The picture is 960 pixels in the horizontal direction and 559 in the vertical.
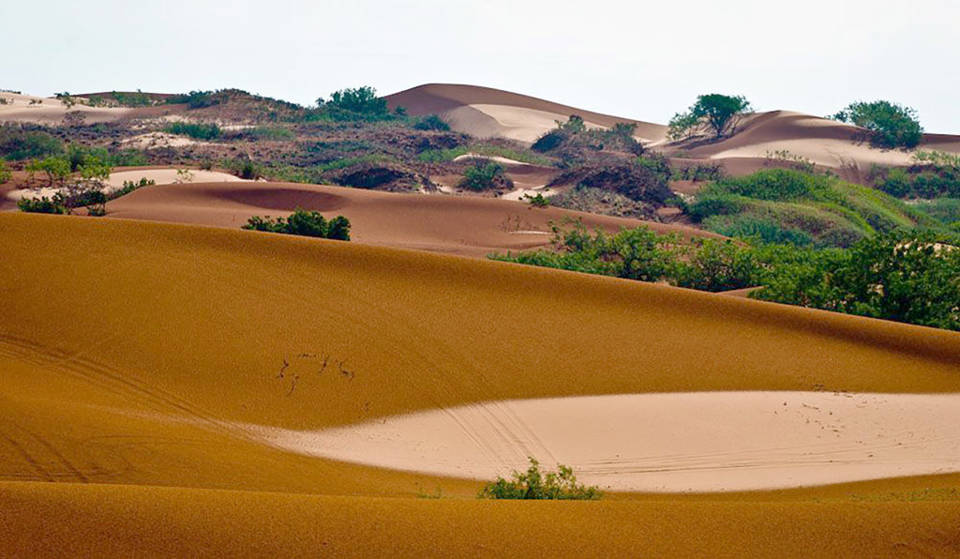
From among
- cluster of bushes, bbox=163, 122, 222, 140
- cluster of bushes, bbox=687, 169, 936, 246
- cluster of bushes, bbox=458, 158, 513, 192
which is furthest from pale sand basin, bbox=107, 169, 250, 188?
cluster of bushes, bbox=163, 122, 222, 140

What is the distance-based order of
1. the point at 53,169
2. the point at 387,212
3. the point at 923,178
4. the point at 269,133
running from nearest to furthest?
the point at 53,169 → the point at 387,212 → the point at 923,178 → the point at 269,133

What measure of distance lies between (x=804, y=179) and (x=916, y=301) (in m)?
30.1

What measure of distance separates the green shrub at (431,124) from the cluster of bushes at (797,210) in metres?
41.1

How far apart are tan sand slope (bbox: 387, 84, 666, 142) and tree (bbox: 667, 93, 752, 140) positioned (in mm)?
6272

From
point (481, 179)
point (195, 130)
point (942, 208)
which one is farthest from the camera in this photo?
point (195, 130)

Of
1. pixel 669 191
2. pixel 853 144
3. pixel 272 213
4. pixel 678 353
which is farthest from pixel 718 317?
pixel 853 144

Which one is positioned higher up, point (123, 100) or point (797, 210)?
point (123, 100)

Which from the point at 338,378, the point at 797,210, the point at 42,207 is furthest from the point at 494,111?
the point at 338,378

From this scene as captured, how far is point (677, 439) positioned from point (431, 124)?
76.6 m

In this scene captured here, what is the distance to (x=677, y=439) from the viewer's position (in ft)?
37.2

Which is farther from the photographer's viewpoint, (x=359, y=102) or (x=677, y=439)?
(x=359, y=102)

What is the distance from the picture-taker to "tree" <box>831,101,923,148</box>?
235ft

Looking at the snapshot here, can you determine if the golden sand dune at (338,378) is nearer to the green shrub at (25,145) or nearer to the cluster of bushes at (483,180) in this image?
the cluster of bushes at (483,180)

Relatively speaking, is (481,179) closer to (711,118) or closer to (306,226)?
(306,226)
